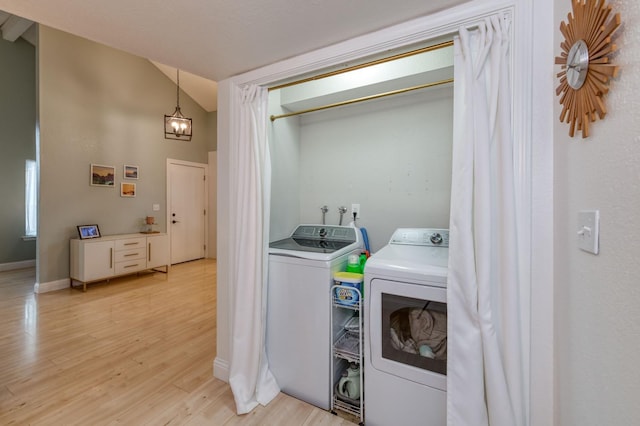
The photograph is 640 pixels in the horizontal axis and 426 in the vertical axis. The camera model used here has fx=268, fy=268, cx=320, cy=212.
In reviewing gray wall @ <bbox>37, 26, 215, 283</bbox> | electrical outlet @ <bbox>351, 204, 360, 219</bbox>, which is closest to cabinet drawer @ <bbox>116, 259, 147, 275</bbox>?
gray wall @ <bbox>37, 26, 215, 283</bbox>

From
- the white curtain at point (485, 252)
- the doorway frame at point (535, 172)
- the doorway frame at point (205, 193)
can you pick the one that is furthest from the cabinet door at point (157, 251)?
the doorway frame at point (535, 172)

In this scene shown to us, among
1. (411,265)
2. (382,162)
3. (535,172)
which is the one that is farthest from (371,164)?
(535,172)

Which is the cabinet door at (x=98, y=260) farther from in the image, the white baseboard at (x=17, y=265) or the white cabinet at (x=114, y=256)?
the white baseboard at (x=17, y=265)

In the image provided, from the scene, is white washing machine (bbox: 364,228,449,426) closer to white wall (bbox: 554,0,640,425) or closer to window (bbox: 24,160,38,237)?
white wall (bbox: 554,0,640,425)

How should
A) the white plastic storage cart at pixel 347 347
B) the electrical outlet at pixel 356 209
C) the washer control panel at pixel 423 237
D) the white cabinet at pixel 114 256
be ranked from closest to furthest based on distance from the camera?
the white plastic storage cart at pixel 347 347
the washer control panel at pixel 423 237
the electrical outlet at pixel 356 209
the white cabinet at pixel 114 256

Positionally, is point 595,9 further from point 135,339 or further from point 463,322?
point 135,339

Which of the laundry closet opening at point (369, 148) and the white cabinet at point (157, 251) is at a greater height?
the laundry closet opening at point (369, 148)

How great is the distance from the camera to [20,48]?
4500 mm

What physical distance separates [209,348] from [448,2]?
9.13 ft

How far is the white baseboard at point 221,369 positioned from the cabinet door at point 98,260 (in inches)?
113

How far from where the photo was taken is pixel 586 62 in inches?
28.6

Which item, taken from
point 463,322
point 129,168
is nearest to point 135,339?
point 463,322

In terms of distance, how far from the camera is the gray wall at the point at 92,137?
352 cm

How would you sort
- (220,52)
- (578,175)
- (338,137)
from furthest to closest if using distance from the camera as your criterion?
(338,137)
(220,52)
(578,175)
